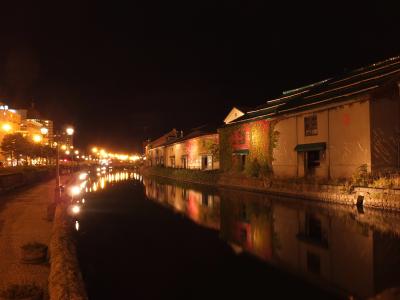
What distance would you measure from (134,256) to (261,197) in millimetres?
14386

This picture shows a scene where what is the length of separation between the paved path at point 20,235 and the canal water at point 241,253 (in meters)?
1.18

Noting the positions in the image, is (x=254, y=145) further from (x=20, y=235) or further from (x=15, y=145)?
(x=15, y=145)

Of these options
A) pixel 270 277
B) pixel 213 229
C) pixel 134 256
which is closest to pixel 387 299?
pixel 270 277

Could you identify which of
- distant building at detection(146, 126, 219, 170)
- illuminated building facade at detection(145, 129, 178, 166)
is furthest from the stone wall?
illuminated building facade at detection(145, 129, 178, 166)

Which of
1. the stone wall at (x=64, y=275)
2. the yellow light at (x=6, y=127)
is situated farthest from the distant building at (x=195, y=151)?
the stone wall at (x=64, y=275)

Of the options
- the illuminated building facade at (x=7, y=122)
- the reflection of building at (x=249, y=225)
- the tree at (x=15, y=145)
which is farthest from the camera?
the illuminated building facade at (x=7, y=122)

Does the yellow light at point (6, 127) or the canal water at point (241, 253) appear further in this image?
the yellow light at point (6, 127)

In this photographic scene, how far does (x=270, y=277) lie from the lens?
340 inches

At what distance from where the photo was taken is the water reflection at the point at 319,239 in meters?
8.47

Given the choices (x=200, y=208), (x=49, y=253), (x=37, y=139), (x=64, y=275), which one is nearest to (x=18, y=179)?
(x=200, y=208)

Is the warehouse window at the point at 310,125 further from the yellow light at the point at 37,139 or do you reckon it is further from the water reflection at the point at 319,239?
the yellow light at the point at 37,139

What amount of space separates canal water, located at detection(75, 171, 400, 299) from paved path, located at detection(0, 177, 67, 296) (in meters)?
1.18

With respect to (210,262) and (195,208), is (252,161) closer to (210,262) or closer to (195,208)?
(195,208)

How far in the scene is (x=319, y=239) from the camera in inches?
Answer: 480
